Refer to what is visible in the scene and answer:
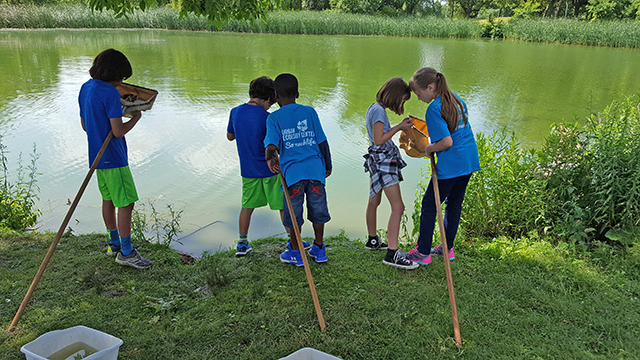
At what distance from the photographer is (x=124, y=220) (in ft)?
11.0

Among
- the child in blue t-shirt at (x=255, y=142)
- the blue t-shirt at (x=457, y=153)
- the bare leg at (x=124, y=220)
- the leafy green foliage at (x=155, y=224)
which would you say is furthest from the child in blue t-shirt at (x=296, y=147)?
the leafy green foliage at (x=155, y=224)

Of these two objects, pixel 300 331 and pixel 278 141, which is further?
pixel 278 141

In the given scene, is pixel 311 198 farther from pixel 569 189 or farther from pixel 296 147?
pixel 569 189

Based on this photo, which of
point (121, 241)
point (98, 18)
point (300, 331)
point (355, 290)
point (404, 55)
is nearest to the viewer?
point (300, 331)

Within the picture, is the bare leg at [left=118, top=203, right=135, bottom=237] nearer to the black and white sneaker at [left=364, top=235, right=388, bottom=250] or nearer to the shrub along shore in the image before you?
the black and white sneaker at [left=364, top=235, right=388, bottom=250]

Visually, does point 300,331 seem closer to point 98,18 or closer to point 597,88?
point 597,88

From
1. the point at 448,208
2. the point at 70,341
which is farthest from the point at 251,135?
the point at 70,341

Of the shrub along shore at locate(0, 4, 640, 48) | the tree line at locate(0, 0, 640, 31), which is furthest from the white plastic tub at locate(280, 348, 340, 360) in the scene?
the shrub along shore at locate(0, 4, 640, 48)

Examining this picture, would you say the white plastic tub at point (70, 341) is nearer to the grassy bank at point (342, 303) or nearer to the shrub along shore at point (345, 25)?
the grassy bank at point (342, 303)

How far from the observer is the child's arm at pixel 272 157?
3.17 metres

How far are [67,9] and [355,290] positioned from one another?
31.0 m

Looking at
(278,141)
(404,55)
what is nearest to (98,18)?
(404,55)

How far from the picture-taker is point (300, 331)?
263cm

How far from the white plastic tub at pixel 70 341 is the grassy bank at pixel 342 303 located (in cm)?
28
